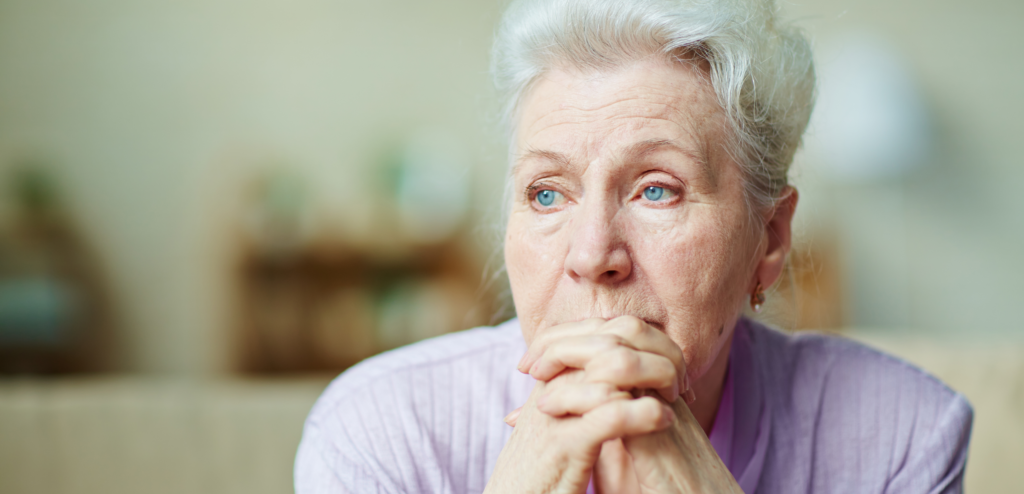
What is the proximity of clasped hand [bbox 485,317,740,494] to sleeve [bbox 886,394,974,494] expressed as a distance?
0.49 metres

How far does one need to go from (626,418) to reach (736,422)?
1.77ft

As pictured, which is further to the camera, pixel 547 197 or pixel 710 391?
pixel 710 391

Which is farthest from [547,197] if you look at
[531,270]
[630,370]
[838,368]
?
[838,368]

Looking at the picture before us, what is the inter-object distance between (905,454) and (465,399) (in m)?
0.77

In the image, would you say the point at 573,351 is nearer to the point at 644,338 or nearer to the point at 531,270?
the point at 644,338

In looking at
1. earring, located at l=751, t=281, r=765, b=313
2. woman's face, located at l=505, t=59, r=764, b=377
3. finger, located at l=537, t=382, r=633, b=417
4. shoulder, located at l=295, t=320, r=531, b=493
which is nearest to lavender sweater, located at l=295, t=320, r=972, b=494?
shoulder, located at l=295, t=320, r=531, b=493

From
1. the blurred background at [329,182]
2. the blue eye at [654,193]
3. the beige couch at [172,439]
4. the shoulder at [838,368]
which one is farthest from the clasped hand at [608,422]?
the blurred background at [329,182]

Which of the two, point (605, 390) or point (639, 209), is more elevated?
point (639, 209)

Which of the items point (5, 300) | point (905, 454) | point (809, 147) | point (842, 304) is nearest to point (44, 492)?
point (5, 300)

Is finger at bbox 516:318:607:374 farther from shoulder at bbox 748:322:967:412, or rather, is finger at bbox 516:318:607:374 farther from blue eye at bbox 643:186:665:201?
shoulder at bbox 748:322:967:412

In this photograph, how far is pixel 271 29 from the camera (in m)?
3.61

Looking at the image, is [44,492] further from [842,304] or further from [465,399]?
[842,304]

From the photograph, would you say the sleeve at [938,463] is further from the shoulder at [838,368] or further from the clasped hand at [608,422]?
the clasped hand at [608,422]

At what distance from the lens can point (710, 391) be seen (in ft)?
3.94
